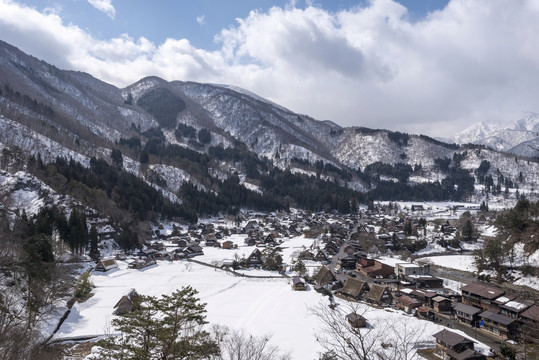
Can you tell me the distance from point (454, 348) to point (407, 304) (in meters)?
10.9

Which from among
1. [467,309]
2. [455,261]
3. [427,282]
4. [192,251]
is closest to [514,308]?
[467,309]

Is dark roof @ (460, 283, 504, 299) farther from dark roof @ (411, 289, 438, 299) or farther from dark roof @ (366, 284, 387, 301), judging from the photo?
dark roof @ (366, 284, 387, 301)

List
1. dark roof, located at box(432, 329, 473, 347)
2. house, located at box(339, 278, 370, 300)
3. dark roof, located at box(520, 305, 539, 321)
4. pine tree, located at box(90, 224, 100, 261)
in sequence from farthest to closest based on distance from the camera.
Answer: pine tree, located at box(90, 224, 100, 261)
house, located at box(339, 278, 370, 300)
dark roof, located at box(520, 305, 539, 321)
dark roof, located at box(432, 329, 473, 347)

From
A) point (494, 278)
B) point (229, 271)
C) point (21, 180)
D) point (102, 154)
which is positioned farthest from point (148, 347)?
point (102, 154)

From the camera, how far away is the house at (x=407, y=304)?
102ft

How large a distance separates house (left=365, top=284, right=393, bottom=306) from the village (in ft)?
0.37

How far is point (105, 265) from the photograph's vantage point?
4306 cm

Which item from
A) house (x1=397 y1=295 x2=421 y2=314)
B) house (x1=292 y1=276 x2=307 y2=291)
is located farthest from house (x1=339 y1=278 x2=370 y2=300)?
house (x1=292 y1=276 x2=307 y2=291)

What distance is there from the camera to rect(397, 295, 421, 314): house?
1227 inches

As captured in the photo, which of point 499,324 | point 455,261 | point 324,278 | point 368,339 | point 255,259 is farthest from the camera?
point 455,261

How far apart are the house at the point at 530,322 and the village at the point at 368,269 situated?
72mm

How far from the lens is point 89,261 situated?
45906mm

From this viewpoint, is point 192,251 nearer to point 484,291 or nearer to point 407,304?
point 407,304

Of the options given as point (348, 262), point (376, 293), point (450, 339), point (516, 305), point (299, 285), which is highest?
point (450, 339)
